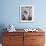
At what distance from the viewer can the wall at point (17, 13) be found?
395 cm

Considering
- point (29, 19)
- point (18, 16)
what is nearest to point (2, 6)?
point (18, 16)

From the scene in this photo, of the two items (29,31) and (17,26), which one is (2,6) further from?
(29,31)

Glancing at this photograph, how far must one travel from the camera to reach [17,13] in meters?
3.97

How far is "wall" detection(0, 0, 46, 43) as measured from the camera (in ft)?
12.9

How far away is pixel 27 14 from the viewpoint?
13.0 ft

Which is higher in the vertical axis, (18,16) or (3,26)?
(18,16)

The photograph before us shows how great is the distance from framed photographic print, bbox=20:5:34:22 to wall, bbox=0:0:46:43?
0.35ft

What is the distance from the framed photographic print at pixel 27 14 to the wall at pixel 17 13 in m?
0.11

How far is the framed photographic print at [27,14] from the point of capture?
394 cm

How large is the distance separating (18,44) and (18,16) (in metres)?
0.93

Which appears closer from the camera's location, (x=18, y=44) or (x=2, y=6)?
(x=18, y=44)

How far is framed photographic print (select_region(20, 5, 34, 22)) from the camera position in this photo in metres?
3.94

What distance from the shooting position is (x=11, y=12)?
3.97 meters

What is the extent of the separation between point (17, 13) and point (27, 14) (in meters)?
0.32
